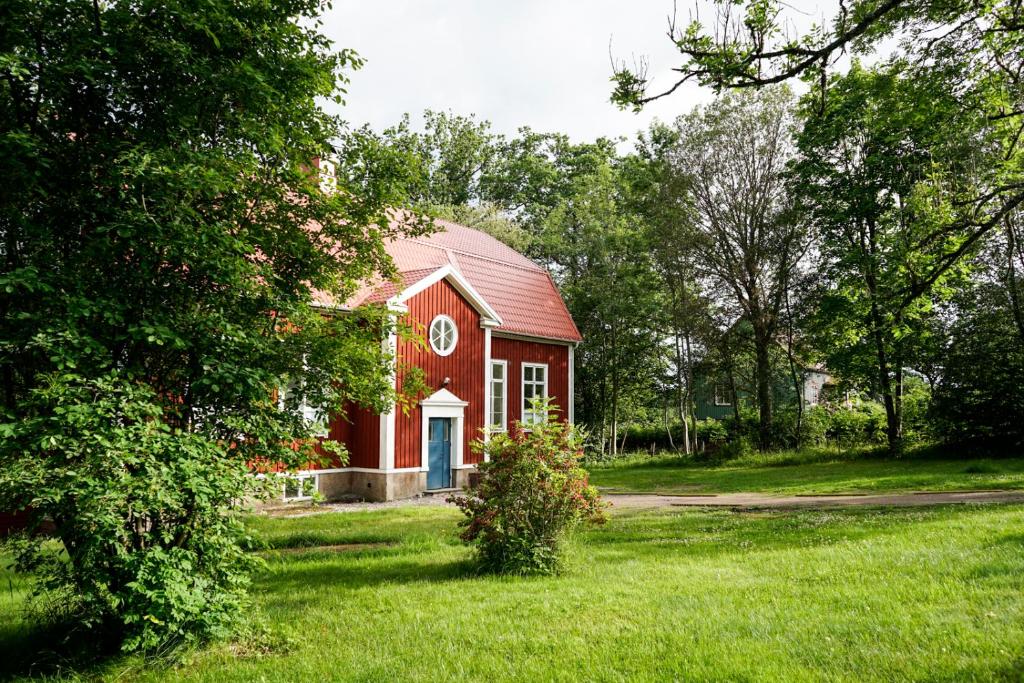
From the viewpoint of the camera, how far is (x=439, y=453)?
20.1 m

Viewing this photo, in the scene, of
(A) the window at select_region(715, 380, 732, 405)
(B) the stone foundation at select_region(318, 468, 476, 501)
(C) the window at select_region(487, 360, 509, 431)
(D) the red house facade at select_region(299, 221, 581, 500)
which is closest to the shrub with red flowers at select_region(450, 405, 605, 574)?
(D) the red house facade at select_region(299, 221, 581, 500)

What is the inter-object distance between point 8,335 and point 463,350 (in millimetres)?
15376

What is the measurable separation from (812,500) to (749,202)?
17.0 m

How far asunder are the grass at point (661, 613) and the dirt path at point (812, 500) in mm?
3183

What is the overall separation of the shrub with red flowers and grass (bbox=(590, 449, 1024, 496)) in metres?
10.7

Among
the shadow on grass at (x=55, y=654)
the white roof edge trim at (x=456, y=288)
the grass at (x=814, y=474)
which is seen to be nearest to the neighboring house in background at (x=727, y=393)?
the grass at (x=814, y=474)

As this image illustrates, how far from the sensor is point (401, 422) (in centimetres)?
1855

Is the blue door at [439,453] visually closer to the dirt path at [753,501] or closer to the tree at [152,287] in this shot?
the dirt path at [753,501]

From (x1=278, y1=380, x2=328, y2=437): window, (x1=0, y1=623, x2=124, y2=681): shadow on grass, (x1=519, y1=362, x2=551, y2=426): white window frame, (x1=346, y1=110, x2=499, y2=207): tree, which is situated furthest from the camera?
(x1=346, y1=110, x2=499, y2=207): tree

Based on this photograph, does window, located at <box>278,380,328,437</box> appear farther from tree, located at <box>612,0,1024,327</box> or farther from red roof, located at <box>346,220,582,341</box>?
red roof, located at <box>346,220,582,341</box>

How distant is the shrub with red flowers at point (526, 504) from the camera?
8.74m

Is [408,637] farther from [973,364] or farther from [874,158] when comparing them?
[874,158]

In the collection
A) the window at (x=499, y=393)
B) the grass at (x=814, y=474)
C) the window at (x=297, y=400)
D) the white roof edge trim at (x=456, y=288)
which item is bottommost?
the grass at (x=814, y=474)

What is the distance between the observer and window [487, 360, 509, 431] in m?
22.4
